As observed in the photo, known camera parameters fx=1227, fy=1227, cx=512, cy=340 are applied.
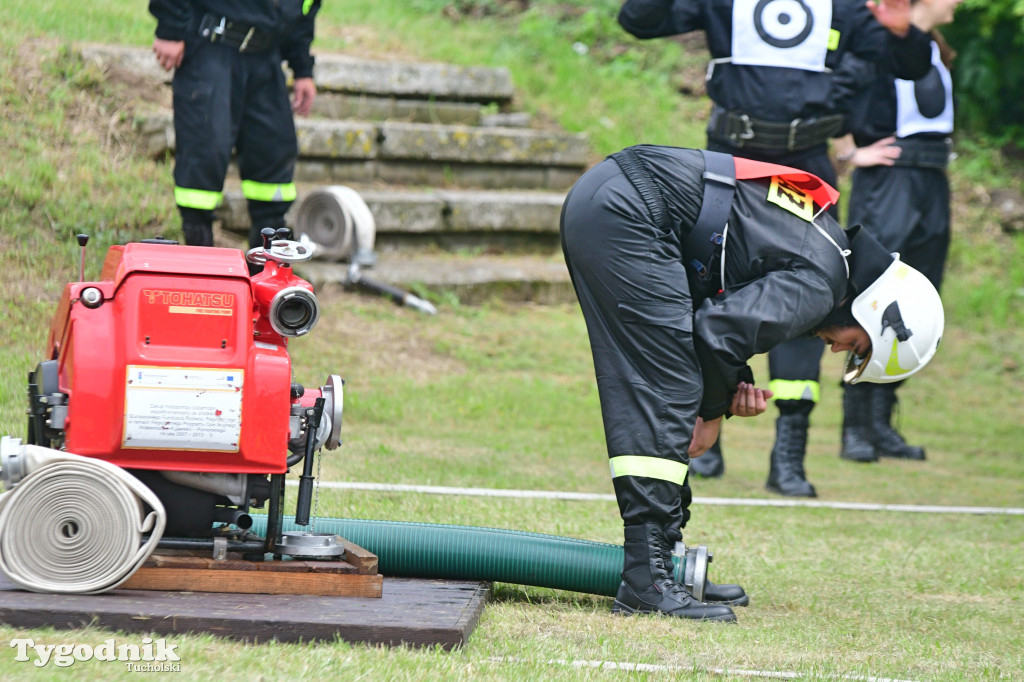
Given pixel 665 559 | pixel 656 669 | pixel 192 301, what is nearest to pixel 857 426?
pixel 665 559

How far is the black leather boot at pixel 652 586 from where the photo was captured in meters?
3.42

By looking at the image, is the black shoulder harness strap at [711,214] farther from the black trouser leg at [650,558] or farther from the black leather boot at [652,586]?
the black leather boot at [652,586]

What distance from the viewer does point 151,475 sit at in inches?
120

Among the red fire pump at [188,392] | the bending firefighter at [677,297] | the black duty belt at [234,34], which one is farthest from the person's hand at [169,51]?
the bending firefighter at [677,297]

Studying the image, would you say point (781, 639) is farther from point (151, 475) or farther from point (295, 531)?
point (151, 475)

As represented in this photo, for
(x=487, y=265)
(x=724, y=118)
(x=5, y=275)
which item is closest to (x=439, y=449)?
(x=724, y=118)

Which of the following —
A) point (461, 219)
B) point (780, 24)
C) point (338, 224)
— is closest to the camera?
point (780, 24)

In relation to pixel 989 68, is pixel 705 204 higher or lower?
lower

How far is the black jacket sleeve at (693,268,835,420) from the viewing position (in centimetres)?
338

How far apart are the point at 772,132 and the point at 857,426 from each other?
6.86 ft

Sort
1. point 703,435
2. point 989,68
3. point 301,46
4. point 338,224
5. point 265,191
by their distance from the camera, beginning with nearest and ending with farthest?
point 703,435
point 265,191
point 301,46
point 338,224
point 989,68

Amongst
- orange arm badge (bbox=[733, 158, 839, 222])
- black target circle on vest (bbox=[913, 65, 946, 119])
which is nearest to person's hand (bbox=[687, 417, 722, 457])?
orange arm badge (bbox=[733, 158, 839, 222])

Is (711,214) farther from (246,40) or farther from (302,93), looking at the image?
(302,93)

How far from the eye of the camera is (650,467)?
134 inches
